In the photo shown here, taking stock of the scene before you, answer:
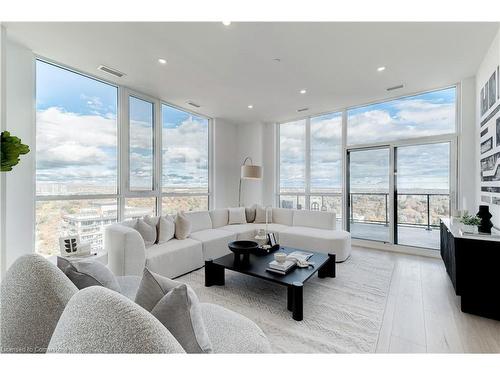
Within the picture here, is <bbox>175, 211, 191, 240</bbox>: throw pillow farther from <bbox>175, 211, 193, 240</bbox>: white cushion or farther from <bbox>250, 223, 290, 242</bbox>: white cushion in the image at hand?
<bbox>250, 223, 290, 242</bbox>: white cushion

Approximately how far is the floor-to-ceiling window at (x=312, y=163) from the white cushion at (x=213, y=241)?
2.42 m

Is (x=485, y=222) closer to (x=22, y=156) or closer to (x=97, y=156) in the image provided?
(x=97, y=156)

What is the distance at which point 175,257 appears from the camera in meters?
2.88

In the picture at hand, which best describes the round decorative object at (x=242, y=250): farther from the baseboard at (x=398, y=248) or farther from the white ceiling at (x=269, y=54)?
the baseboard at (x=398, y=248)

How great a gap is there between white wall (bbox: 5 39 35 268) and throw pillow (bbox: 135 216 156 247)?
4.11 feet

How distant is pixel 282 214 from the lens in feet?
15.2

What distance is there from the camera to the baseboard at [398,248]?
12.4 ft

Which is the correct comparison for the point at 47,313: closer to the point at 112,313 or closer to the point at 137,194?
the point at 112,313

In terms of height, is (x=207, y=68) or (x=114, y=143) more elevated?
(x=207, y=68)

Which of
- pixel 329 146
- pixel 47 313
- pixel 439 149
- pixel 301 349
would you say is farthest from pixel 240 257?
pixel 439 149

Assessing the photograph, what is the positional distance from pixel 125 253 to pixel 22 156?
175 centimetres
